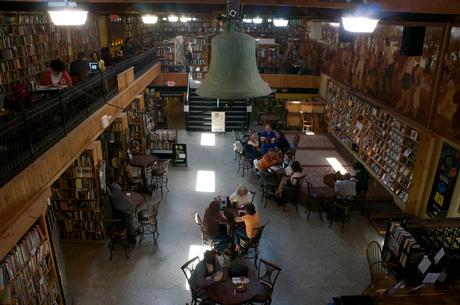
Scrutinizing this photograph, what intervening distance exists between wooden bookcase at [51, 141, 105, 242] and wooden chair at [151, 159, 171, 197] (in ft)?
Result: 8.06

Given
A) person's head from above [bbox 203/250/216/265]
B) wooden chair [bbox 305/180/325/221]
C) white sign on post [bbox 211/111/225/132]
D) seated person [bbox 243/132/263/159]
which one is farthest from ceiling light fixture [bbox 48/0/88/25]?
white sign on post [bbox 211/111/225/132]

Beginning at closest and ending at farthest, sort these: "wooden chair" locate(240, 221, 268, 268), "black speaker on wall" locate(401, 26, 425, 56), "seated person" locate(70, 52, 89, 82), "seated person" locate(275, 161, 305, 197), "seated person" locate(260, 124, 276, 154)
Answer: "wooden chair" locate(240, 221, 268, 268) → "black speaker on wall" locate(401, 26, 425, 56) → "seated person" locate(70, 52, 89, 82) → "seated person" locate(275, 161, 305, 197) → "seated person" locate(260, 124, 276, 154)

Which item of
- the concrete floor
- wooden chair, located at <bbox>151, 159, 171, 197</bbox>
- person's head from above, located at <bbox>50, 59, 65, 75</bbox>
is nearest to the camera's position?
the concrete floor

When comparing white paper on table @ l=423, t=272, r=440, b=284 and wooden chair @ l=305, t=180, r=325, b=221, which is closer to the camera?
white paper on table @ l=423, t=272, r=440, b=284

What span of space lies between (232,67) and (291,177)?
6.96 metres

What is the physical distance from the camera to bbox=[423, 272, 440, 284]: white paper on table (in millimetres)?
5328

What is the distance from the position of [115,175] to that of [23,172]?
5.09 metres

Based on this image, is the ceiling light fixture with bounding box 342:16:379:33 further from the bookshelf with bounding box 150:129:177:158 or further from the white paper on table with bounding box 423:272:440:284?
the bookshelf with bounding box 150:129:177:158

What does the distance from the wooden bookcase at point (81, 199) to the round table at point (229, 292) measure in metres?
3.34

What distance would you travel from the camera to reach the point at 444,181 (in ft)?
24.3

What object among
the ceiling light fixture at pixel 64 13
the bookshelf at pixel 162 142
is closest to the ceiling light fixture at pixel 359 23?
the ceiling light fixture at pixel 64 13

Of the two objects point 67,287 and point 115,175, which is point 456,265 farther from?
point 115,175

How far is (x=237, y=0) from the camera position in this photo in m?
2.08

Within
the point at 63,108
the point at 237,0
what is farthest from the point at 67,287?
the point at 237,0
